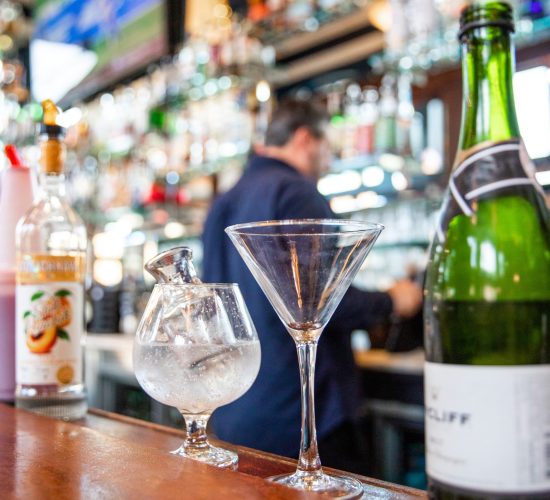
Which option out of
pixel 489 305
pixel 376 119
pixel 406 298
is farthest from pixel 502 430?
pixel 376 119

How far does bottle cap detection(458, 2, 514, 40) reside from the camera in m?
Result: 0.53

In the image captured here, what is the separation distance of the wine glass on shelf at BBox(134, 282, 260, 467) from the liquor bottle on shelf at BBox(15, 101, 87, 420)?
0.27m

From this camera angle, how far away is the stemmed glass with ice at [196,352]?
2.27 ft

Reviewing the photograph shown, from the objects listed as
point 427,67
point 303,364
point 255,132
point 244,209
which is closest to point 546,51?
point 427,67

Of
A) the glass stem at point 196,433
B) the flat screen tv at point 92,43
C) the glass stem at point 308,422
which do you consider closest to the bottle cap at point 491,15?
the glass stem at point 308,422

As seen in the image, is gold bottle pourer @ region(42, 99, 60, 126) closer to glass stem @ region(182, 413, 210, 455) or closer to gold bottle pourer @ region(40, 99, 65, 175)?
gold bottle pourer @ region(40, 99, 65, 175)

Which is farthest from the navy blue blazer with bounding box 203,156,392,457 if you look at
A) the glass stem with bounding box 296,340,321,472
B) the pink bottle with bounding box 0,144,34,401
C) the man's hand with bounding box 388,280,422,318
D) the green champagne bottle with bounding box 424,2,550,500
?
the green champagne bottle with bounding box 424,2,550,500

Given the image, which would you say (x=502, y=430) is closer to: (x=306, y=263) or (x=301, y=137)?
(x=306, y=263)

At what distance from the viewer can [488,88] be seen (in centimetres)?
57

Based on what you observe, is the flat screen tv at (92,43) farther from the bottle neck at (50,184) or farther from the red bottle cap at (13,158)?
the bottle neck at (50,184)

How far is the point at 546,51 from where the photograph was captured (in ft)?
9.77

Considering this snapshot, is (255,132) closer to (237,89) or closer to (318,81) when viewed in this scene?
(237,89)

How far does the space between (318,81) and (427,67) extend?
5.22ft

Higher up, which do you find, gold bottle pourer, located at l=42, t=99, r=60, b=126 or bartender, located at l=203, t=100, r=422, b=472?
gold bottle pourer, located at l=42, t=99, r=60, b=126
